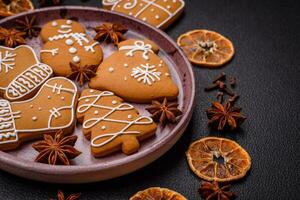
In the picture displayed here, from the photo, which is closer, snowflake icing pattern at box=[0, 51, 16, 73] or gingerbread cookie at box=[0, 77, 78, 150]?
gingerbread cookie at box=[0, 77, 78, 150]

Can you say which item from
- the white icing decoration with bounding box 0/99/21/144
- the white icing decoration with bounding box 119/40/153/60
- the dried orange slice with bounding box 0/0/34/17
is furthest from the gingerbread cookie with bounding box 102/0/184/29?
the white icing decoration with bounding box 0/99/21/144

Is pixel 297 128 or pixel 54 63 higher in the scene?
pixel 54 63

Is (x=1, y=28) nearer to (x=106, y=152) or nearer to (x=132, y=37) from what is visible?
(x=132, y=37)

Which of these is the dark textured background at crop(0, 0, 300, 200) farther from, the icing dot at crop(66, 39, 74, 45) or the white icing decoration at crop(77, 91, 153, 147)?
the icing dot at crop(66, 39, 74, 45)

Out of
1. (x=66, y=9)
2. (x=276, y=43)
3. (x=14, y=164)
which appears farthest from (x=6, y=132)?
(x=276, y=43)

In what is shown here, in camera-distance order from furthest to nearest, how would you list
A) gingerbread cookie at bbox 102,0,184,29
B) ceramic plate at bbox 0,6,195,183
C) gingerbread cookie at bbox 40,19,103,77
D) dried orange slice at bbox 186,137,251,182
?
gingerbread cookie at bbox 102,0,184,29 → gingerbread cookie at bbox 40,19,103,77 → dried orange slice at bbox 186,137,251,182 → ceramic plate at bbox 0,6,195,183
